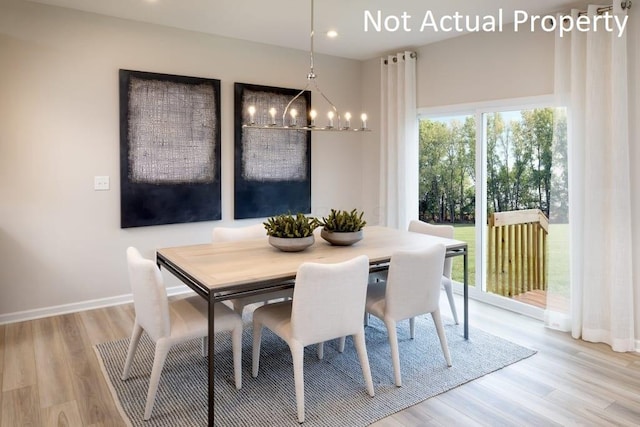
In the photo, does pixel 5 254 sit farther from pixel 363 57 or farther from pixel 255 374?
pixel 363 57

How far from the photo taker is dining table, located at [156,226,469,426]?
2.24 metres

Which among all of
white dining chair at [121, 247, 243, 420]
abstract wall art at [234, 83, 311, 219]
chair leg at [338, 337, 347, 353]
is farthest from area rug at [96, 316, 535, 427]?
abstract wall art at [234, 83, 311, 219]

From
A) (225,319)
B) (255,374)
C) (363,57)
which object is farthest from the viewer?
(363,57)

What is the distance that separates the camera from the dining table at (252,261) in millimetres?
2240

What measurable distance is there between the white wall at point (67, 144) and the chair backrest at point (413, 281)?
8.19 ft

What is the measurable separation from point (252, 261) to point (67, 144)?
2242 millimetres

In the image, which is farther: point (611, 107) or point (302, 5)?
point (302, 5)

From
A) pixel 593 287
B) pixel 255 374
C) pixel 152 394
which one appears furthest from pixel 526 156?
pixel 152 394

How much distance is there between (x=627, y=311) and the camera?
3213mm

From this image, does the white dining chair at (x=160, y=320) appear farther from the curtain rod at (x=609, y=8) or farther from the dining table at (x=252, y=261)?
the curtain rod at (x=609, y=8)

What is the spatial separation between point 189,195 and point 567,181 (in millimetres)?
3315

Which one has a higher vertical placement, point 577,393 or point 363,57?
point 363,57

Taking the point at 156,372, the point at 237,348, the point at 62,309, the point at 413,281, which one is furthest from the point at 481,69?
the point at 62,309

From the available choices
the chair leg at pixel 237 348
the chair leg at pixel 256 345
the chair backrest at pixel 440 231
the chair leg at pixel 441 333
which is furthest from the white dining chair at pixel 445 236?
the chair leg at pixel 237 348
